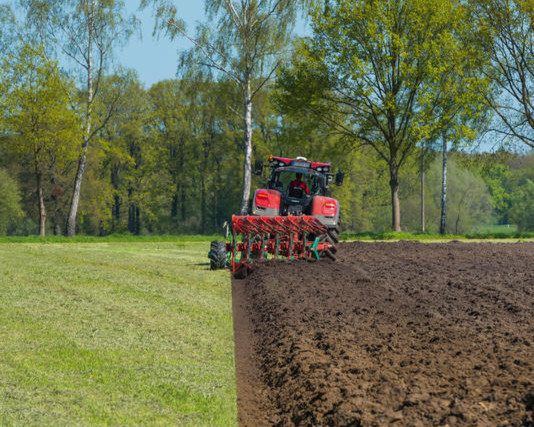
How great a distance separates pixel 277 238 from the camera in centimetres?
1342

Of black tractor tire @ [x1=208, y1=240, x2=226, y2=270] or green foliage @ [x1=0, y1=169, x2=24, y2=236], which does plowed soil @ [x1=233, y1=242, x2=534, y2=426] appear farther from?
green foliage @ [x1=0, y1=169, x2=24, y2=236]

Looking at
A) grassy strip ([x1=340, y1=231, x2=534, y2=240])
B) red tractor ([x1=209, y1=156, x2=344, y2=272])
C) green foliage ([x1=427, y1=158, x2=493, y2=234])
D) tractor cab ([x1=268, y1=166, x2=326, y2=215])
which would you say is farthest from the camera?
green foliage ([x1=427, y1=158, x2=493, y2=234])

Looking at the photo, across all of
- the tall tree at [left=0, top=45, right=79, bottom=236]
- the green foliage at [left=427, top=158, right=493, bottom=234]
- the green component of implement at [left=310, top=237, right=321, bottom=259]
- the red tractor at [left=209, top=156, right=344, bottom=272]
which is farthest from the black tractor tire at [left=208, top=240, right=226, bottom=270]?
the green foliage at [left=427, top=158, right=493, bottom=234]

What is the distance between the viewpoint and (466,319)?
7715 millimetres

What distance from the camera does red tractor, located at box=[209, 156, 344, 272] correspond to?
1316 centimetres

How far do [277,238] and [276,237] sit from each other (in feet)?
0.23

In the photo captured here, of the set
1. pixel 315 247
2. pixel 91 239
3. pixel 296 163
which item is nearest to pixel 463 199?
pixel 91 239

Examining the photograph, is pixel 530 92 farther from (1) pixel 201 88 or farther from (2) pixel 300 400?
(2) pixel 300 400

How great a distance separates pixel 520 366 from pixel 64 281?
308 inches

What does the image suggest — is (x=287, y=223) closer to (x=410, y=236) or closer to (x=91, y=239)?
(x=91, y=239)

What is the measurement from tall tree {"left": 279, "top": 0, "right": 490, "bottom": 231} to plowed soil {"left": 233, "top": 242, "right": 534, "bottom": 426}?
15771mm

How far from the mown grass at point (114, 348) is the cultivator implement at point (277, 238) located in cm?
144

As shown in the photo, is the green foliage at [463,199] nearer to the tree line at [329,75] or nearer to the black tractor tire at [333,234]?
the tree line at [329,75]

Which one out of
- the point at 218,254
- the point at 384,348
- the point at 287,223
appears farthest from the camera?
the point at 287,223
